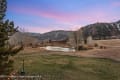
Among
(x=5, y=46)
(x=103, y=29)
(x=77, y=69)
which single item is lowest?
(x=77, y=69)

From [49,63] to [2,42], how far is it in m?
21.1

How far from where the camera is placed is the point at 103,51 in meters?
54.9

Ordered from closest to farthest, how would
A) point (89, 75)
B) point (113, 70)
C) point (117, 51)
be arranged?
point (89, 75) → point (113, 70) → point (117, 51)

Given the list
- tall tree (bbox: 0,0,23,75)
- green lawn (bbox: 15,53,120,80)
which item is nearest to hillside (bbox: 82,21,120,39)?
green lawn (bbox: 15,53,120,80)

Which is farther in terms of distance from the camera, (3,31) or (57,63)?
(57,63)

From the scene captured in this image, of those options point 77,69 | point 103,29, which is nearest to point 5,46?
point 77,69

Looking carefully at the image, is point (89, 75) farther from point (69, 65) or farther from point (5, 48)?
point (5, 48)

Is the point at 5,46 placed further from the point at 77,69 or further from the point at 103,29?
the point at 103,29

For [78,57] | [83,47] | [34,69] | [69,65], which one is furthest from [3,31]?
[83,47]

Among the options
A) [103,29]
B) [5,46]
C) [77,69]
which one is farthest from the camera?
[103,29]

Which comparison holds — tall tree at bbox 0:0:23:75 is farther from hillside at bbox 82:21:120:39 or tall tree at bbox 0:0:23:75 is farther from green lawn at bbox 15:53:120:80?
hillside at bbox 82:21:120:39

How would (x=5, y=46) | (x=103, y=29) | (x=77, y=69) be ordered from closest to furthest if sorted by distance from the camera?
(x=5, y=46) < (x=77, y=69) < (x=103, y=29)

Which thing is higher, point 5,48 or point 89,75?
point 5,48

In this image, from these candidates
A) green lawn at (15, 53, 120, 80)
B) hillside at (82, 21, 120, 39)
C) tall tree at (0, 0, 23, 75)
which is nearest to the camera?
tall tree at (0, 0, 23, 75)
